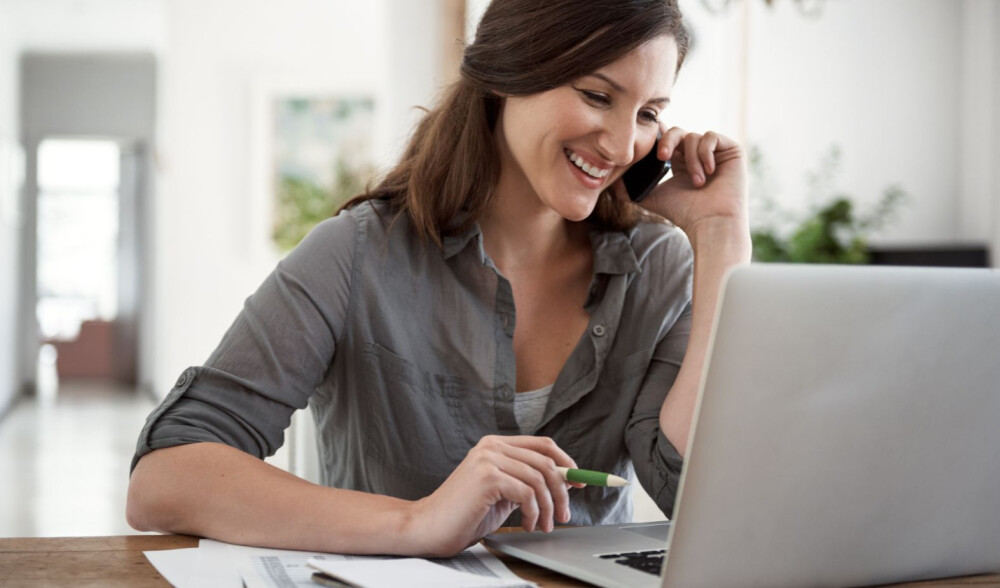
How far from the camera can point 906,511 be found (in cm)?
82

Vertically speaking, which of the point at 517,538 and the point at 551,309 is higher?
the point at 551,309

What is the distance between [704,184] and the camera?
1.47 m

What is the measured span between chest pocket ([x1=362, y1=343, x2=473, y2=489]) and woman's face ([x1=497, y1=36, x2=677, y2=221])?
29 centimetres

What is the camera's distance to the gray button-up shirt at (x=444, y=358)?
1315 millimetres

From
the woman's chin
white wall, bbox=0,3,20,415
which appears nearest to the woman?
the woman's chin

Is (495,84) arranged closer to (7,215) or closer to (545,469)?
(545,469)

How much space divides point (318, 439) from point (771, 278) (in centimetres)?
102

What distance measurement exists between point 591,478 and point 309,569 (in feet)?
0.82

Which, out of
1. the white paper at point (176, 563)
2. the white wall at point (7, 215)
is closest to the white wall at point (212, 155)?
the white wall at point (7, 215)

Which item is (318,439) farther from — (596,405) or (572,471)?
(572,471)

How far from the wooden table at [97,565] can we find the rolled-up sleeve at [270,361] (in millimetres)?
129

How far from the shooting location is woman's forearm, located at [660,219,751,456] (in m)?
1.25

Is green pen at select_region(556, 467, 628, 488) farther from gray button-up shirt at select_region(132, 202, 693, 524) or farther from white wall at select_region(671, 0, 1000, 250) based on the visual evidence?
white wall at select_region(671, 0, 1000, 250)

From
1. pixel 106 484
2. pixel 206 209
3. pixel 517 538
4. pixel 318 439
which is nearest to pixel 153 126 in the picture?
pixel 206 209
